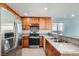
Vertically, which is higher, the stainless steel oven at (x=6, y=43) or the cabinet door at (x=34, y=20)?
the cabinet door at (x=34, y=20)

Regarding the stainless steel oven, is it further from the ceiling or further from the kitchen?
the ceiling

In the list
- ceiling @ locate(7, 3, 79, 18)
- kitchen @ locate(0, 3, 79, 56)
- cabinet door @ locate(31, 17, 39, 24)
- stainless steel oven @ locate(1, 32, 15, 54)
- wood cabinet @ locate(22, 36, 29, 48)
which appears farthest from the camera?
cabinet door @ locate(31, 17, 39, 24)

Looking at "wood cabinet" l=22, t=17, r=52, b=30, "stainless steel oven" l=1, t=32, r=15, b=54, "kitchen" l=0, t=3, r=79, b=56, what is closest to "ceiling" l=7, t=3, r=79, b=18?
"kitchen" l=0, t=3, r=79, b=56

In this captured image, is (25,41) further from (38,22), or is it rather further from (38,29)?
(38,22)

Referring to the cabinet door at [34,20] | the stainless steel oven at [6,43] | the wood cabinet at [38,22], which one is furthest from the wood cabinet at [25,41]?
the stainless steel oven at [6,43]

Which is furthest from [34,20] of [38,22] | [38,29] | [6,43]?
[6,43]

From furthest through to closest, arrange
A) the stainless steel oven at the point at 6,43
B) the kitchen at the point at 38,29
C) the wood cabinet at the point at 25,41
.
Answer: the wood cabinet at the point at 25,41
the kitchen at the point at 38,29
the stainless steel oven at the point at 6,43

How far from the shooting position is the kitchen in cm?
284

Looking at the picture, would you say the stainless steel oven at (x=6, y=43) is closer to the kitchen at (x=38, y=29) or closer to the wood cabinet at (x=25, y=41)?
the kitchen at (x=38, y=29)

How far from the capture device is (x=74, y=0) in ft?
6.88

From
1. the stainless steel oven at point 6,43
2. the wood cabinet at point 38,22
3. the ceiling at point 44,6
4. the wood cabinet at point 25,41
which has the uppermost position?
the ceiling at point 44,6

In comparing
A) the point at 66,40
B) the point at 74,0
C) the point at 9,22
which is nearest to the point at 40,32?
the point at 66,40

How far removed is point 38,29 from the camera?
8.48m

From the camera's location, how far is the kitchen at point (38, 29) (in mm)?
2836
